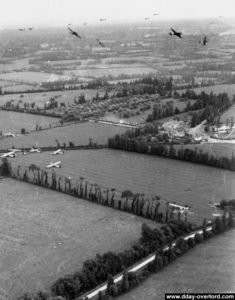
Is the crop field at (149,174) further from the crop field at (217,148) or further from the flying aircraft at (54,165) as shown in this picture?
the crop field at (217,148)

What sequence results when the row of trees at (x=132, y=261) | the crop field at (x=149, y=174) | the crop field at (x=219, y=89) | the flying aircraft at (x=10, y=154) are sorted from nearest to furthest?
the row of trees at (x=132, y=261), the crop field at (x=149, y=174), the flying aircraft at (x=10, y=154), the crop field at (x=219, y=89)

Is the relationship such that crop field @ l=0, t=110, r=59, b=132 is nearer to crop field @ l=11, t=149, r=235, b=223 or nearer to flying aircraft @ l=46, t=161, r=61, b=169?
crop field @ l=11, t=149, r=235, b=223

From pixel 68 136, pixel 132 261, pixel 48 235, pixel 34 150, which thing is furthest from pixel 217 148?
pixel 132 261

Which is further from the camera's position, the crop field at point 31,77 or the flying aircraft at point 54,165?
the crop field at point 31,77

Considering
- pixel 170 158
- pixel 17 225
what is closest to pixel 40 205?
pixel 17 225

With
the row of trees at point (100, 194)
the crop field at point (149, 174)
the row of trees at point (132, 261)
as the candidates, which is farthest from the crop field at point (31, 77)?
the row of trees at point (132, 261)

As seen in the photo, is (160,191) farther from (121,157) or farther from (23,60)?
(23,60)

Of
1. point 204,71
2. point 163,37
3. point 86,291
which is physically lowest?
point 86,291
